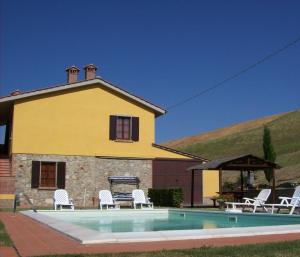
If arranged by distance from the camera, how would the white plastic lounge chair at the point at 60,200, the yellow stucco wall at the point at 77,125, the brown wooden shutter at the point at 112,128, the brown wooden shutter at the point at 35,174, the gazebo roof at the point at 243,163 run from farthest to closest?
the brown wooden shutter at the point at 112,128, the yellow stucco wall at the point at 77,125, the brown wooden shutter at the point at 35,174, the gazebo roof at the point at 243,163, the white plastic lounge chair at the point at 60,200

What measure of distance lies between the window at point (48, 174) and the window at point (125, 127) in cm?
340

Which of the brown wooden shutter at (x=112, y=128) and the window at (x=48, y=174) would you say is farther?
the brown wooden shutter at (x=112, y=128)

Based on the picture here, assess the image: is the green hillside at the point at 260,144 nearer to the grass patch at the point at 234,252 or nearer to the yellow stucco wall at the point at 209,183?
the yellow stucco wall at the point at 209,183

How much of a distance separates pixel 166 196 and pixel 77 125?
5.98m

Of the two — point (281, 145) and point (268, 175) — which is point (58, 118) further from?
point (281, 145)

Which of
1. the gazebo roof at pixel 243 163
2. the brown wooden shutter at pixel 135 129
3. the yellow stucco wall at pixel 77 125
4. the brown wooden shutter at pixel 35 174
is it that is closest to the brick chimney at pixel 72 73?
the yellow stucco wall at pixel 77 125

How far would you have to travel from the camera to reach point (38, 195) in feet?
74.1

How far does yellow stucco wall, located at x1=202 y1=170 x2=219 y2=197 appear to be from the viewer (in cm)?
2666

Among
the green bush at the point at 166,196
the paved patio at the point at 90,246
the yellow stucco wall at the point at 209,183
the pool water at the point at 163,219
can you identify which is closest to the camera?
the paved patio at the point at 90,246

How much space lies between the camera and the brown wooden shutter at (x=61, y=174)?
23078 millimetres

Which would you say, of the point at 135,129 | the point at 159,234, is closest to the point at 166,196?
the point at 135,129

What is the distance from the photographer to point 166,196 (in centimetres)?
2188

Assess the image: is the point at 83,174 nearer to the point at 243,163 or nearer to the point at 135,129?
the point at 135,129

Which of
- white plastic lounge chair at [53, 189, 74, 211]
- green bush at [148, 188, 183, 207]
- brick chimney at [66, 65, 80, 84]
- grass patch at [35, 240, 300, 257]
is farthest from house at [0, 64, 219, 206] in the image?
grass patch at [35, 240, 300, 257]
